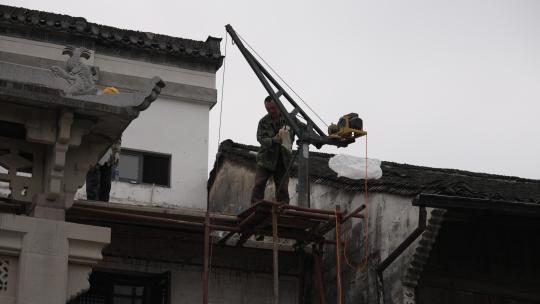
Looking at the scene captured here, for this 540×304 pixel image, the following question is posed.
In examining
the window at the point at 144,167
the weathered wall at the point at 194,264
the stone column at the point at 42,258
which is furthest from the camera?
the window at the point at 144,167

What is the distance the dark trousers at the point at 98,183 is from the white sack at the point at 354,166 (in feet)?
13.4

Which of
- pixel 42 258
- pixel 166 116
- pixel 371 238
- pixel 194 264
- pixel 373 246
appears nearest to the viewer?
pixel 42 258

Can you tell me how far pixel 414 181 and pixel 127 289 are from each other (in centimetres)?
450

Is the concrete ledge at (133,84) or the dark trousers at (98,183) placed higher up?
the concrete ledge at (133,84)

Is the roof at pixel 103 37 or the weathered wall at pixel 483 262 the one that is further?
the roof at pixel 103 37

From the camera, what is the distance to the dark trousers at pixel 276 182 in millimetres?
15156

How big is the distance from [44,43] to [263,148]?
24.1 feet

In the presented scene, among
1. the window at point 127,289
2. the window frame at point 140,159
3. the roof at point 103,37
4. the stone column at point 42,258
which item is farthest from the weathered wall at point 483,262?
the roof at point 103,37

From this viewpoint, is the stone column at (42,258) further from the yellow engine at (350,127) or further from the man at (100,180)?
the man at (100,180)

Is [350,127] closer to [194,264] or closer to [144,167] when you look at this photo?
[194,264]

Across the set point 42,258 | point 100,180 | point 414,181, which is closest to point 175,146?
point 100,180

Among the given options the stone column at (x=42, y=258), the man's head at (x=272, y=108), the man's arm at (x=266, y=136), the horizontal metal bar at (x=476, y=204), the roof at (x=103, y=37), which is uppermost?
the roof at (x=103, y=37)

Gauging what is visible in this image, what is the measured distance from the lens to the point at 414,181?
14.6 metres

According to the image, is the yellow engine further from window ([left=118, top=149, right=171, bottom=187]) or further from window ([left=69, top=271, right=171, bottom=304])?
window ([left=118, top=149, right=171, bottom=187])
